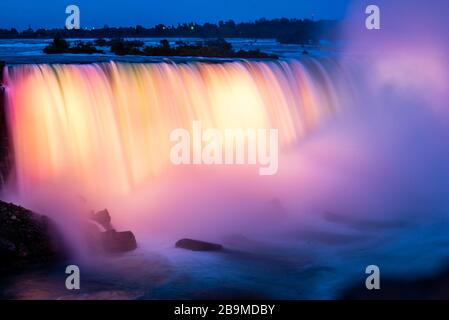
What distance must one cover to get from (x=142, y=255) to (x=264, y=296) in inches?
82.1

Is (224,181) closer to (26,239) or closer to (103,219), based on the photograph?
(103,219)

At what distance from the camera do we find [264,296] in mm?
8891

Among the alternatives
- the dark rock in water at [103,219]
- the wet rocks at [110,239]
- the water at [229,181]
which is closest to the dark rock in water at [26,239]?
the water at [229,181]

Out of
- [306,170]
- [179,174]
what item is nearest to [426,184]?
[306,170]

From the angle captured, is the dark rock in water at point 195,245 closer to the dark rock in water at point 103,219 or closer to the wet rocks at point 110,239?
the wet rocks at point 110,239

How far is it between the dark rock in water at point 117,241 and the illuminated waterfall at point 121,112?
2.29m

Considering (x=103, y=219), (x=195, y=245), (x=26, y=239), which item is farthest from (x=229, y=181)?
(x=26, y=239)

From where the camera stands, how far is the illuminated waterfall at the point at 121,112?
12.0m

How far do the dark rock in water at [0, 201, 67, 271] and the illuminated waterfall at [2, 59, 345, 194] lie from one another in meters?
2.14

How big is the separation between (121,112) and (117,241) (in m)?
4.02

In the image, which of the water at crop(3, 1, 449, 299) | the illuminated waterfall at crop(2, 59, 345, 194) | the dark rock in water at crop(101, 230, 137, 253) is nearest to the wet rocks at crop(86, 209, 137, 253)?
the dark rock in water at crop(101, 230, 137, 253)

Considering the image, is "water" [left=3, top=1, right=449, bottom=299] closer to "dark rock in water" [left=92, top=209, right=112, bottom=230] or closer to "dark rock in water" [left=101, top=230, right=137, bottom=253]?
"dark rock in water" [left=101, top=230, right=137, bottom=253]

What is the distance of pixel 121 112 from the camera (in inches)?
521

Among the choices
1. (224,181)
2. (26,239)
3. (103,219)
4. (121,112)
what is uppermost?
(121,112)
